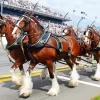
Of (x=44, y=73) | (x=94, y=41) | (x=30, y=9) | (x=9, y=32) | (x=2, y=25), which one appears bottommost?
(x=44, y=73)

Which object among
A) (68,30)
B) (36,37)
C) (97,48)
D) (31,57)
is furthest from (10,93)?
(68,30)

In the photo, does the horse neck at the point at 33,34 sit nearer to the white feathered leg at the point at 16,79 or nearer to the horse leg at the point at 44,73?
the white feathered leg at the point at 16,79

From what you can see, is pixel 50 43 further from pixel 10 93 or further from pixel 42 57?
pixel 10 93

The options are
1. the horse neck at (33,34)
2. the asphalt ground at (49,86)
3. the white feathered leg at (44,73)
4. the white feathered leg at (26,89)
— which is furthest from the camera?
the white feathered leg at (44,73)

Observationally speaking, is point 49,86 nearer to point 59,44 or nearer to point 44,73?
point 44,73

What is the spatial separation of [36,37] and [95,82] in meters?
3.33

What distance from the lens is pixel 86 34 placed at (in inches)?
361

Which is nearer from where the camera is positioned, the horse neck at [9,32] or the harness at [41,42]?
the harness at [41,42]

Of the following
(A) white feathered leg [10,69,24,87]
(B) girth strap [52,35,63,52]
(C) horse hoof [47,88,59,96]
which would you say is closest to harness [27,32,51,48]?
(B) girth strap [52,35,63,52]

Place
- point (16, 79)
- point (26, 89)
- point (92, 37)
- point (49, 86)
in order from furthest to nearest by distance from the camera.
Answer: point (92, 37) → point (49, 86) → point (16, 79) → point (26, 89)

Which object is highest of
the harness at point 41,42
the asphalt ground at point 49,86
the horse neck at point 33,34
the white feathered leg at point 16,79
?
the horse neck at point 33,34

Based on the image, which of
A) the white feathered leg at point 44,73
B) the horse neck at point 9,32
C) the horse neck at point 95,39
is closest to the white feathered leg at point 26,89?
the horse neck at point 9,32

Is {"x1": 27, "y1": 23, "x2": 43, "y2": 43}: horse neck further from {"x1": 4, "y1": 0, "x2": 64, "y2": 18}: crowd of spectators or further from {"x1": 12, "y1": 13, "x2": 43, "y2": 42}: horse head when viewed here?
{"x1": 4, "y1": 0, "x2": 64, "y2": 18}: crowd of spectators

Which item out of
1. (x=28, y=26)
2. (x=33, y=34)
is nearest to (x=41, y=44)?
(x=33, y=34)
